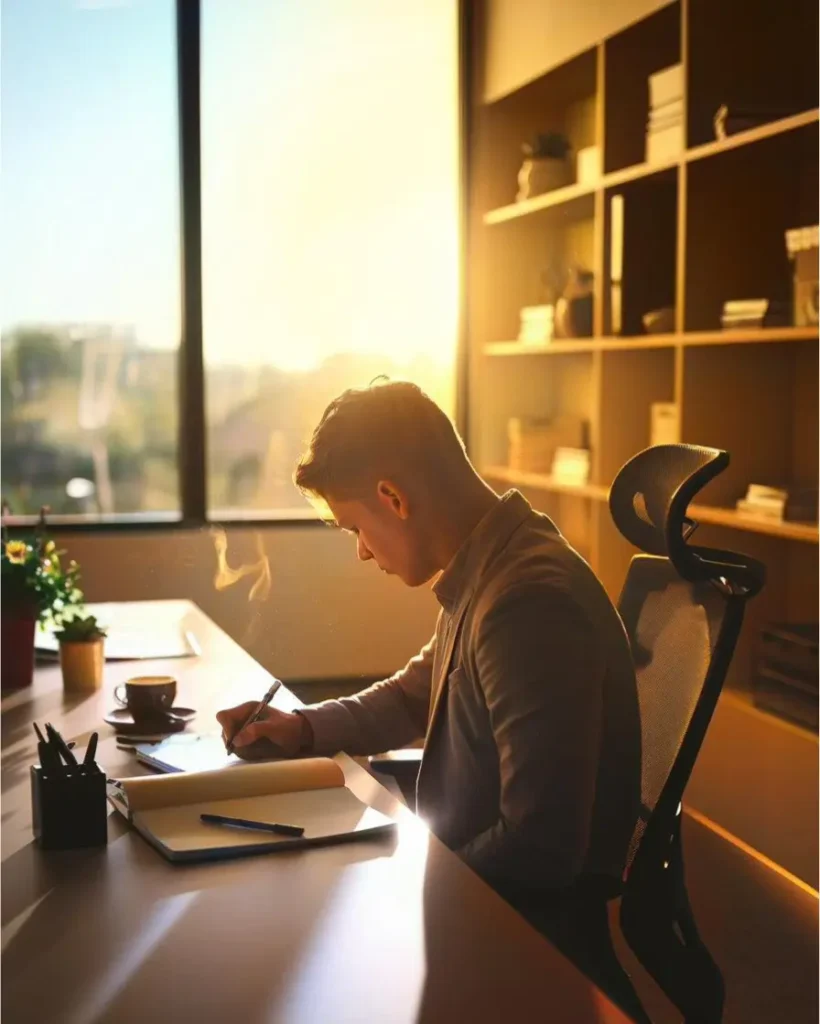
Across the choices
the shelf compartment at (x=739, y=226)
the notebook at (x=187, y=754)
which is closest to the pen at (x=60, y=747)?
the notebook at (x=187, y=754)

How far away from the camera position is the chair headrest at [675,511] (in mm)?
1466

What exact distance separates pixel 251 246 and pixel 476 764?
3.52 metres

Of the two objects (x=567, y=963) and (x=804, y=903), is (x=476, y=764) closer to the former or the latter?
(x=567, y=963)

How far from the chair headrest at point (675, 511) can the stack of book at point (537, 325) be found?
2.75 m

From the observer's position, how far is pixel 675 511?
147 cm

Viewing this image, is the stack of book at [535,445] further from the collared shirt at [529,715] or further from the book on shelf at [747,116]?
the collared shirt at [529,715]

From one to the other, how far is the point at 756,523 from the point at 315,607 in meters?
2.13

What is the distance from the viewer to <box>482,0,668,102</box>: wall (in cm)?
380

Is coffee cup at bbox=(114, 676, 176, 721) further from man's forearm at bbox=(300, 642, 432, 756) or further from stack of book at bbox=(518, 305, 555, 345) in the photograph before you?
stack of book at bbox=(518, 305, 555, 345)

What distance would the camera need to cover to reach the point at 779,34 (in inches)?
134

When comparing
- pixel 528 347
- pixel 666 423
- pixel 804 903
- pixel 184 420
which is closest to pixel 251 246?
pixel 184 420

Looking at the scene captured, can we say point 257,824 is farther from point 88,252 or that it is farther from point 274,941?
point 88,252

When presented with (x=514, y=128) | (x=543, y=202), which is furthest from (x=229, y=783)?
(x=514, y=128)

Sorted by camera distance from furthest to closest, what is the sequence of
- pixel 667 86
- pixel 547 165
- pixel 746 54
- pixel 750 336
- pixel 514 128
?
pixel 514 128 → pixel 547 165 → pixel 667 86 → pixel 746 54 → pixel 750 336
